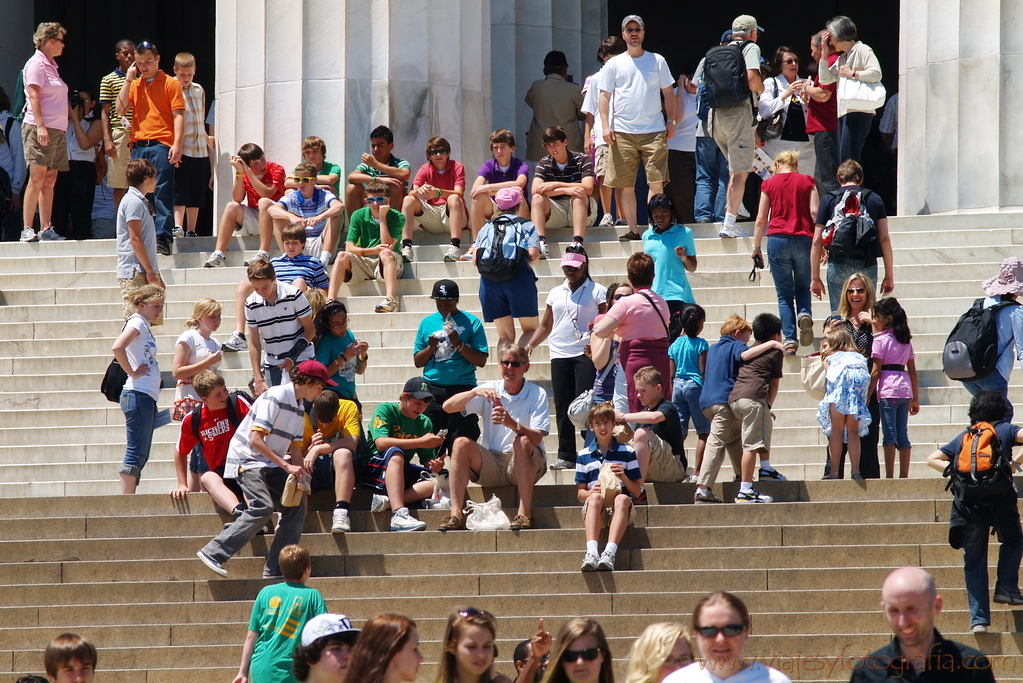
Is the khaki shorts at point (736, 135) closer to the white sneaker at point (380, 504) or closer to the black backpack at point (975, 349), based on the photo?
the black backpack at point (975, 349)

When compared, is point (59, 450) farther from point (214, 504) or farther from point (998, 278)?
point (998, 278)

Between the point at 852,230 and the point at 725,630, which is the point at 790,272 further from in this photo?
the point at 725,630

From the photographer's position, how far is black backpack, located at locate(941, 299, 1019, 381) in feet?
34.7

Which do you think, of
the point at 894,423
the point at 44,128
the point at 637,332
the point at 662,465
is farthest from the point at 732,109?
the point at 44,128

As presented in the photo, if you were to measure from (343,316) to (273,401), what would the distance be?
5.57 feet

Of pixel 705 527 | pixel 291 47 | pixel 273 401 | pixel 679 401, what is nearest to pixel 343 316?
pixel 273 401

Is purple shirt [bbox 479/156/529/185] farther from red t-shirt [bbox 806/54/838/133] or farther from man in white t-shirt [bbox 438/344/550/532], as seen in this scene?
man in white t-shirt [bbox 438/344/550/532]

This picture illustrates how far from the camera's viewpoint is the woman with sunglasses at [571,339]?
1159cm

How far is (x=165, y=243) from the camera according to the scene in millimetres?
16000

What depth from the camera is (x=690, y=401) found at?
11.4m

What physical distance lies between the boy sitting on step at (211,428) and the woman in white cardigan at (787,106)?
7470 millimetres

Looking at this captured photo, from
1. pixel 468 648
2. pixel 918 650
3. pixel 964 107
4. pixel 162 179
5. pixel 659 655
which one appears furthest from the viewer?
pixel 162 179

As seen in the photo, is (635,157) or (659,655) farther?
(635,157)

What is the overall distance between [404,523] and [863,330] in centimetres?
365
